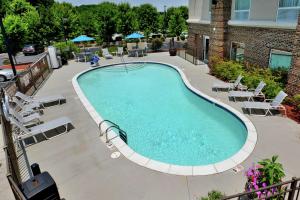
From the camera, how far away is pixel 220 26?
54.1 ft

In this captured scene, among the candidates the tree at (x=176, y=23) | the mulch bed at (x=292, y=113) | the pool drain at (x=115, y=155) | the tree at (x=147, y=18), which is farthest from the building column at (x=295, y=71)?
the tree at (x=147, y=18)

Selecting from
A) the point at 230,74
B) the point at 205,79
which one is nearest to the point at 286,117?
the point at 230,74

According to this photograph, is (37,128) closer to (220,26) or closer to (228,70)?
(228,70)

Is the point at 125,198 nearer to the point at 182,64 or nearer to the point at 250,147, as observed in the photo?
the point at 250,147

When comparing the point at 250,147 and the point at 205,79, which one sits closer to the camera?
the point at 250,147

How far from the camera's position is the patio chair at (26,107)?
34.3ft

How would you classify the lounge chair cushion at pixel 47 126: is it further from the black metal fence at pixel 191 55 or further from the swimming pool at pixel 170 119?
the black metal fence at pixel 191 55

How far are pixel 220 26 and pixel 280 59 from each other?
18.8 ft

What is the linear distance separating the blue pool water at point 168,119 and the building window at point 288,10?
19.6ft

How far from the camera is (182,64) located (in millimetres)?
20641

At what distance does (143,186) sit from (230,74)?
10.6m

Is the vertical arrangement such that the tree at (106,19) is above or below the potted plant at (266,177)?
above

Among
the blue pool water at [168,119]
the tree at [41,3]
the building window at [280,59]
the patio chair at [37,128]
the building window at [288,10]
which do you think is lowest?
the blue pool water at [168,119]

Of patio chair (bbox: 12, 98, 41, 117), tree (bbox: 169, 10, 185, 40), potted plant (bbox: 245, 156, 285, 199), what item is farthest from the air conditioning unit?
tree (bbox: 169, 10, 185, 40)
